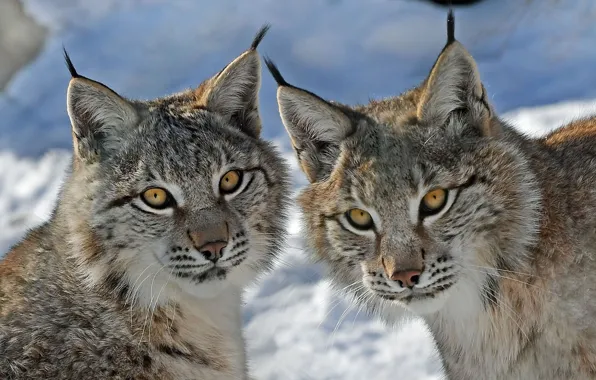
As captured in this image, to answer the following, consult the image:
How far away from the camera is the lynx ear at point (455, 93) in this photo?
3869 mm

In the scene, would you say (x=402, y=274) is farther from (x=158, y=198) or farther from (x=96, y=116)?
(x=96, y=116)

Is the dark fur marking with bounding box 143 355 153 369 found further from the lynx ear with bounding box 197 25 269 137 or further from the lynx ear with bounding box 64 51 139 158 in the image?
the lynx ear with bounding box 197 25 269 137

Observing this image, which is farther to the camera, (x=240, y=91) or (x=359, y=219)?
(x=240, y=91)

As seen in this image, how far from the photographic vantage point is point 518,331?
3.97m

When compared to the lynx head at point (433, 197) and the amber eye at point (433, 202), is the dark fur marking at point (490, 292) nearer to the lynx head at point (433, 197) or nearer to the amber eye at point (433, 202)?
the lynx head at point (433, 197)

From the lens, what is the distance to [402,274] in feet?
12.6

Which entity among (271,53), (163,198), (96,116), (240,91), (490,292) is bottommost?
(490,292)

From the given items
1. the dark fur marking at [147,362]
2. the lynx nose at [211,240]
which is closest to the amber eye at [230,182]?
the lynx nose at [211,240]

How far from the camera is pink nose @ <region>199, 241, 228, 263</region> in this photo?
4.16 meters

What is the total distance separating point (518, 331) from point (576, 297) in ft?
1.03

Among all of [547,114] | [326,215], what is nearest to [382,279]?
[326,215]

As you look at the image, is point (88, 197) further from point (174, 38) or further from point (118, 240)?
point (174, 38)

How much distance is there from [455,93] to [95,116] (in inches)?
66.7

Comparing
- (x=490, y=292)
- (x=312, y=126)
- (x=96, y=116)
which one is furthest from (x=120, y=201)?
(x=490, y=292)
